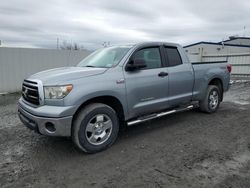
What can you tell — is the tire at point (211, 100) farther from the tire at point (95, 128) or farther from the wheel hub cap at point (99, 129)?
the wheel hub cap at point (99, 129)

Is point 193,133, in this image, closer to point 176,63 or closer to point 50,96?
point 176,63

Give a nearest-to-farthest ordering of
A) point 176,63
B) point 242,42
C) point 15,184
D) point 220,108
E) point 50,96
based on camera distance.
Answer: point 15,184, point 50,96, point 176,63, point 220,108, point 242,42

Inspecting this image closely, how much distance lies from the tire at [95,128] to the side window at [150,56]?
4.31 feet

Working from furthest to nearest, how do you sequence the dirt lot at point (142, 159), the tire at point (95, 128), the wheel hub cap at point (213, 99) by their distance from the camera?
the wheel hub cap at point (213, 99), the tire at point (95, 128), the dirt lot at point (142, 159)

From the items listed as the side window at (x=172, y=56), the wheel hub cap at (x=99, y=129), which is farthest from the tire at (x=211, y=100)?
the wheel hub cap at (x=99, y=129)

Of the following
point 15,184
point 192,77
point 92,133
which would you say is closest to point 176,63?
point 192,77

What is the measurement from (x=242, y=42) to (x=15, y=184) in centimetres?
3300

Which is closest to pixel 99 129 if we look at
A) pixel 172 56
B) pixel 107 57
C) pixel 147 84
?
pixel 147 84

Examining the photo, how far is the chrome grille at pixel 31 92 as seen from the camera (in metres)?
3.64

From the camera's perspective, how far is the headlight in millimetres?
3441

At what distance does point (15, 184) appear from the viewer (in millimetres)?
2924

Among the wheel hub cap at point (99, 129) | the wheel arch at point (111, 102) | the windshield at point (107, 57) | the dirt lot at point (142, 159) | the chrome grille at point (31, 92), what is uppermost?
the windshield at point (107, 57)

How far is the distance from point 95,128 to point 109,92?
0.66 m

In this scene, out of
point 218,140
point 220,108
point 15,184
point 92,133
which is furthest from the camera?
point 220,108
